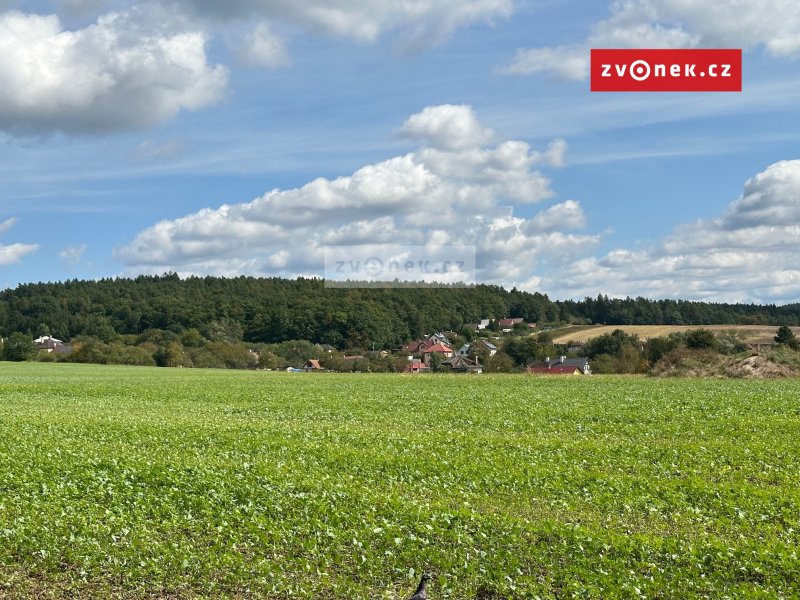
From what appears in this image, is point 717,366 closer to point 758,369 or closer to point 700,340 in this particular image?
point 758,369

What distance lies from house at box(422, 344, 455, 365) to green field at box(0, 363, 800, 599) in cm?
10295

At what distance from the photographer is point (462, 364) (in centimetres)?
11125

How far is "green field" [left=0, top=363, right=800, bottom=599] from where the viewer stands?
1094cm

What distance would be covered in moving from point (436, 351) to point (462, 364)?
86.1ft

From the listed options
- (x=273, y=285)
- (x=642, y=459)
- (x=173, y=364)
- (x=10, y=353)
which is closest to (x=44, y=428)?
(x=642, y=459)

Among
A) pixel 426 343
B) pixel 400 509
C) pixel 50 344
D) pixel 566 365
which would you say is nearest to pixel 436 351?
pixel 426 343

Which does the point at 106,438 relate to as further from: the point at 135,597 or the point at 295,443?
the point at 135,597

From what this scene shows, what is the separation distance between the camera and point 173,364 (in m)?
118

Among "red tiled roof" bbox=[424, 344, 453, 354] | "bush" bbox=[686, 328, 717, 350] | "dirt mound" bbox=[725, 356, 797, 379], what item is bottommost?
"red tiled roof" bbox=[424, 344, 453, 354]

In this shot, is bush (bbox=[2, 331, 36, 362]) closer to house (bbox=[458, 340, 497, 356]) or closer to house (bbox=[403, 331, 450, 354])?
house (bbox=[403, 331, 450, 354])

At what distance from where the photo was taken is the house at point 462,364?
3926 inches

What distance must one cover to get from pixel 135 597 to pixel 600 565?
6212 millimetres

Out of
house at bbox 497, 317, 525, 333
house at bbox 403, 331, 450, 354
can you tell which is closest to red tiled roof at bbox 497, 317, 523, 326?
house at bbox 497, 317, 525, 333

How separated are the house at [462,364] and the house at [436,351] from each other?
3615mm
